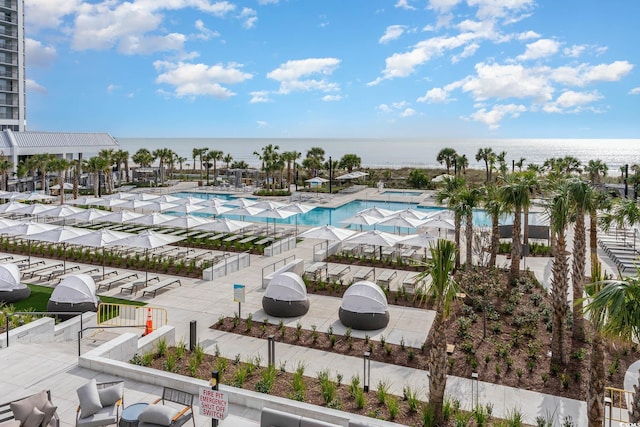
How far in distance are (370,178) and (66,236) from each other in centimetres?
5067

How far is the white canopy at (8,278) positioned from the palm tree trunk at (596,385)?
59.4ft

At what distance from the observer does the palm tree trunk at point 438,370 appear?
869cm

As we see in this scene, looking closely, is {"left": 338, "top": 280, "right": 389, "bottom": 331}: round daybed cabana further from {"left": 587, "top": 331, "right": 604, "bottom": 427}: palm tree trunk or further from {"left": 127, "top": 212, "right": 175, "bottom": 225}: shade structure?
{"left": 127, "top": 212, "right": 175, "bottom": 225}: shade structure

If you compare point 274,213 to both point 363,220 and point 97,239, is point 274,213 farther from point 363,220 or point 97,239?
point 97,239

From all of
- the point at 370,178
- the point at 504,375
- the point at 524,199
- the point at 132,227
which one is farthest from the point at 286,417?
the point at 370,178

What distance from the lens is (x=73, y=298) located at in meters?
14.9

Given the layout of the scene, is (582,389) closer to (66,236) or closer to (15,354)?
(15,354)

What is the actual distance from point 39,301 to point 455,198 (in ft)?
57.6

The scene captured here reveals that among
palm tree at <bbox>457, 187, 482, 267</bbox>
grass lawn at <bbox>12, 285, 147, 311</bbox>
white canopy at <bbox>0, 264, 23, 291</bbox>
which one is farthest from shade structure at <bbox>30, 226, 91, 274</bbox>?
palm tree at <bbox>457, 187, 482, 267</bbox>

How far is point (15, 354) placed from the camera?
37.9 feet

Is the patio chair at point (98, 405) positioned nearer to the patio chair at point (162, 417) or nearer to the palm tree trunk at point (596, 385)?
the patio chair at point (162, 417)

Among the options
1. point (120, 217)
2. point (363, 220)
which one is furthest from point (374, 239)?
point (120, 217)

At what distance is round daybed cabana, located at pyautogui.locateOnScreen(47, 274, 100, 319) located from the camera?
14766mm

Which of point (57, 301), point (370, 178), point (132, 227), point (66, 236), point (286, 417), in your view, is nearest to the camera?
point (286, 417)
